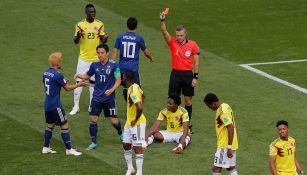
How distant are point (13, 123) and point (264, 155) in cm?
670

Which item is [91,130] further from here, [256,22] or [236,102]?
[256,22]

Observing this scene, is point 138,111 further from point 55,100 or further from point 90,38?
point 90,38

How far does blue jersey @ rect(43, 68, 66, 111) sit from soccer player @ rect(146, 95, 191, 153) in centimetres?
241

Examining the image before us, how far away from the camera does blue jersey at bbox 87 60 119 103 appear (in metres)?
21.5

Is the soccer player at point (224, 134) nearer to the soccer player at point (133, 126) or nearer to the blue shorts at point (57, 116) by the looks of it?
the soccer player at point (133, 126)

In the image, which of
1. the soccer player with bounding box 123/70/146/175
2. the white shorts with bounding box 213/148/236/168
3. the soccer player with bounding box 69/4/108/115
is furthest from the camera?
the soccer player with bounding box 69/4/108/115

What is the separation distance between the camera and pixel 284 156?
18.3 metres

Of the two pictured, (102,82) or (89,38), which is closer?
(102,82)

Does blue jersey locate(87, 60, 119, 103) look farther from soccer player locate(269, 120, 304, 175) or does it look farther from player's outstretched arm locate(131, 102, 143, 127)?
soccer player locate(269, 120, 304, 175)

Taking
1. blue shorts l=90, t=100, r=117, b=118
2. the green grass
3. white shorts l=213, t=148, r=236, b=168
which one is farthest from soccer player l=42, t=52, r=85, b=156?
the green grass

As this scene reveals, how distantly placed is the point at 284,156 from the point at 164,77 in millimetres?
10041

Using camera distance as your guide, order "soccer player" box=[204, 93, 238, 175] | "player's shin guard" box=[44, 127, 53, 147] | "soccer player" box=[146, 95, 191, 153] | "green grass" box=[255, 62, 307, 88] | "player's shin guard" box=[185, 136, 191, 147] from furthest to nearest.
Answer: "green grass" box=[255, 62, 307, 88] → "player's shin guard" box=[185, 136, 191, 147] → "soccer player" box=[146, 95, 191, 153] → "player's shin guard" box=[44, 127, 53, 147] → "soccer player" box=[204, 93, 238, 175]

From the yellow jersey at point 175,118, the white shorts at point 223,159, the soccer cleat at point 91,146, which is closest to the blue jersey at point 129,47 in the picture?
the yellow jersey at point 175,118

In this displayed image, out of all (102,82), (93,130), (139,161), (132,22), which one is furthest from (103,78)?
(139,161)
